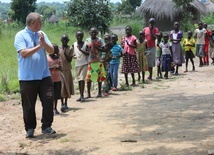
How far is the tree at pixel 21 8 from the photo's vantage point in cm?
3919

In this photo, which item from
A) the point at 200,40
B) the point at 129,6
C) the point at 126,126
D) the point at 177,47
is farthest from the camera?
the point at 129,6

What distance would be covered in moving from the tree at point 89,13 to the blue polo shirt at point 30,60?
11.5 meters

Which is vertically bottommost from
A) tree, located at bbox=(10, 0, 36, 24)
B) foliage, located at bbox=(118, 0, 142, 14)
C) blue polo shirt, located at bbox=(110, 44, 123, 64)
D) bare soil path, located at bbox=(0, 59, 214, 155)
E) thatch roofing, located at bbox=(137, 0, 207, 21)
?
bare soil path, located at bbox=(0, 59, 214, 155)

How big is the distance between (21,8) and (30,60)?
35.0m

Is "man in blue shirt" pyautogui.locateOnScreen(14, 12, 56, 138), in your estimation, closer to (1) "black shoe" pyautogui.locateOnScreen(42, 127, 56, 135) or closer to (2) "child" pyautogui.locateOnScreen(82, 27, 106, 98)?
(1) "black shoe" pyautogui.locateOnScreen(42, 127, 56, 135)

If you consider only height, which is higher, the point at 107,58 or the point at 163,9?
the point at 163,9

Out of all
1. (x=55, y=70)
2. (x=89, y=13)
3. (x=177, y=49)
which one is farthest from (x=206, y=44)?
(x=55, y=70)

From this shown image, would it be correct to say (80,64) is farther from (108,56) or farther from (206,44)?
(206,44)

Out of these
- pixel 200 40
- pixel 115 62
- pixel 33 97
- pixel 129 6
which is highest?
pixel 129 6

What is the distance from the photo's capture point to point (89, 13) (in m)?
17.0

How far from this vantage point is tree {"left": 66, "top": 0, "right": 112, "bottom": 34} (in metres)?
17.1

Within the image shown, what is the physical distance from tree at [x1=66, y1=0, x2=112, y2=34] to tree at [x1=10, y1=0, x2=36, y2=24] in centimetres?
2277

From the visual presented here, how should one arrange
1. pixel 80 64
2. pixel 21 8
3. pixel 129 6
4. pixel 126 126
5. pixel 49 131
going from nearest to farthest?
pixel 49 131, pixel 126 126, pixel 80 64, pixel 21 8, pixel 129 6

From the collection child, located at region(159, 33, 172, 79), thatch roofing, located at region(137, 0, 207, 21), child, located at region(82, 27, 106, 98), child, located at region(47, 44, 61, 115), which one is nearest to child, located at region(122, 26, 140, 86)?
child, located at region(159, 33, 172, 79)
